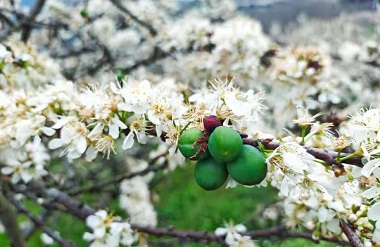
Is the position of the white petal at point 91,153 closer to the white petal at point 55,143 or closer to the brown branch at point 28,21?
the white petal at point 55,143

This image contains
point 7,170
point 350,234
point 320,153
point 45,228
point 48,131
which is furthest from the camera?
point 7,170

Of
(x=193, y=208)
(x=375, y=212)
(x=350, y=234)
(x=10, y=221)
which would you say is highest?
(x=375, y=212)

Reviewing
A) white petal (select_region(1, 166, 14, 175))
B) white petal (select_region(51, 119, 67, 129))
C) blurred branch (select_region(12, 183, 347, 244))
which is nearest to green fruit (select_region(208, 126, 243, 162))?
white petal (select_region(51, 119, 67, 129))

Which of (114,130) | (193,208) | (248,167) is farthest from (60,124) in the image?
(193,208)

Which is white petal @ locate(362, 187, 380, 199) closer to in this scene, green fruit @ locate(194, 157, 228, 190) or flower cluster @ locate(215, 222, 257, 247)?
green fruit @ locate(194, 157, 228, 190)

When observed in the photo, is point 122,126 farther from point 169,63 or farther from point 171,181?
point 171,181

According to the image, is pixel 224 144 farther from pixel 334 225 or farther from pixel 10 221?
pixel 10 221

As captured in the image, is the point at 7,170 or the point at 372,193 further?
the point at 7,170
